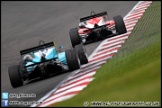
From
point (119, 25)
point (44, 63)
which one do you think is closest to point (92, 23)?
point (119, 25)

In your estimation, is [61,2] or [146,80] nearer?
[146,80]

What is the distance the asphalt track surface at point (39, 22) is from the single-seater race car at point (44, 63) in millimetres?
206

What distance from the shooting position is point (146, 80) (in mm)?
8000

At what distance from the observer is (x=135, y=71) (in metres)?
10.5

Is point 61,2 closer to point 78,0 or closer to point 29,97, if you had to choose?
point 78,0

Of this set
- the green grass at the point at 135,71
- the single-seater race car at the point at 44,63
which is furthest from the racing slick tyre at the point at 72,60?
the green grass at the point at 135,71

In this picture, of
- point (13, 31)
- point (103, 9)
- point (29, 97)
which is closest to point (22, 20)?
point (13, 31)

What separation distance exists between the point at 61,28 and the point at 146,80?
51.3 feet

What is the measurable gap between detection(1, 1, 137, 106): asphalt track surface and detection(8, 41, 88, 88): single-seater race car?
0.21 meters

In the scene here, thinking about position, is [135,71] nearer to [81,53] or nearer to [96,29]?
[81,53]

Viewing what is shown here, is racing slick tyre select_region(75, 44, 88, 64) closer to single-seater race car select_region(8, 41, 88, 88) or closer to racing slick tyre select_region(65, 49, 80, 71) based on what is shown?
single-seater race car select_region(8, 41, 88, 88)

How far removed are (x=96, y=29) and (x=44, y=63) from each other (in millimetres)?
4204

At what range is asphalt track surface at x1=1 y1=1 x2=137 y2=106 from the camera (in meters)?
18.5

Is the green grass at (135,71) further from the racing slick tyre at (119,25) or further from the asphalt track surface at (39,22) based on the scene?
the asphalt track surface at (39,22)
